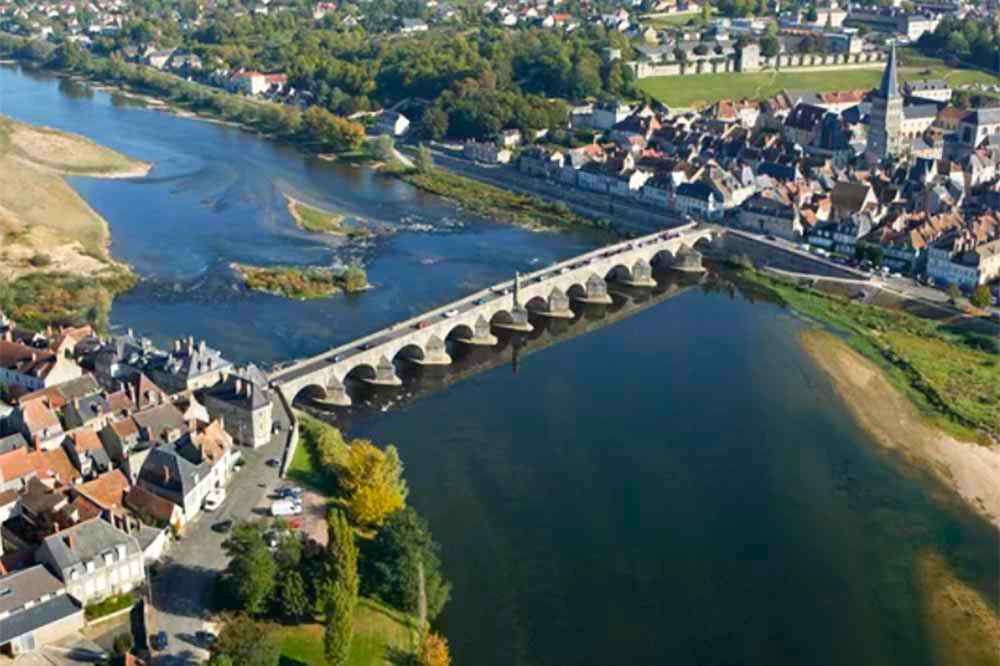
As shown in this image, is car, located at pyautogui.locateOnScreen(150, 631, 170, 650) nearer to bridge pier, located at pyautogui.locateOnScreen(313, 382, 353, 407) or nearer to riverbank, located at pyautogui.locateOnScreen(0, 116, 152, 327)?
bridge pier, located at pyautogui.locateOnScreen(313, 382, 353, 407)

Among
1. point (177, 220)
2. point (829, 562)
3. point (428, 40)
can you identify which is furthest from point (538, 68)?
Result: point (829, 562)

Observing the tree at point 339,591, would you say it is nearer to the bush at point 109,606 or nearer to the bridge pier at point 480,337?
the bush at point 109,606

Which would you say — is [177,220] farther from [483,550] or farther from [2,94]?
[2,94]

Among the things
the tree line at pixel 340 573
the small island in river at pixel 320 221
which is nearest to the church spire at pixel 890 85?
the small island in river at pixel 320 221

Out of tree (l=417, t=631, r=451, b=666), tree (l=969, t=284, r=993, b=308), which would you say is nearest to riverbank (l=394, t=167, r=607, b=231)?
tree (l=969, t=284, r=993, b=308)

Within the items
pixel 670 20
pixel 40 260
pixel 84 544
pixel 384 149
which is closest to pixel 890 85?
pixel 384 149
